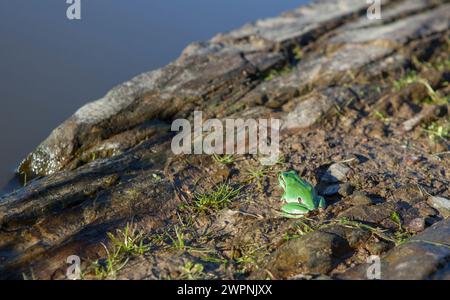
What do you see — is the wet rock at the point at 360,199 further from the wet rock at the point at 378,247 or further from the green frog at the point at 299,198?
the wet rock at the point at 378,247

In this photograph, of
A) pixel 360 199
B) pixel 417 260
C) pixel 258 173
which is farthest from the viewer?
pixel 258 173

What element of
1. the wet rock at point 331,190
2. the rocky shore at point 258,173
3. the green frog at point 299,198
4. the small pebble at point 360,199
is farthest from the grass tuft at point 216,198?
the small pebble at point 360,199

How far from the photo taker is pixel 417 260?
3482mm

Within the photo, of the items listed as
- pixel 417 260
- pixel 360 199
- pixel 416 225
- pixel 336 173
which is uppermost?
pixel 336 173

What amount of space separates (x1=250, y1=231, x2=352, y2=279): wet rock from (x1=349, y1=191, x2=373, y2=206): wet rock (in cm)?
58

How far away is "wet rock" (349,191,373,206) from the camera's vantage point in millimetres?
4312

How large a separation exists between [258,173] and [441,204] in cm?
149

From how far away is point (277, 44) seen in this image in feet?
24.3

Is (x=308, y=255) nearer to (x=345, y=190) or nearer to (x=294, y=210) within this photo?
(x=294, y=210)

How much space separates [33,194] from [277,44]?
412cm

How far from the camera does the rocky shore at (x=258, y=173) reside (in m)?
3.77

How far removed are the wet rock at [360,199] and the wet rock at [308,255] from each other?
22.9 inches

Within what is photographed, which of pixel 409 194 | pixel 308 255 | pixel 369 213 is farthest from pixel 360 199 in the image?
pixel 308 255
